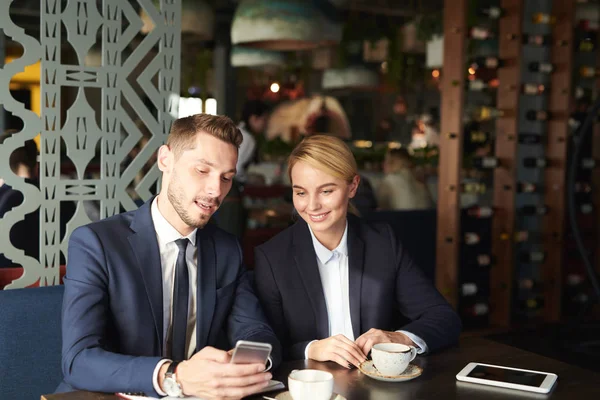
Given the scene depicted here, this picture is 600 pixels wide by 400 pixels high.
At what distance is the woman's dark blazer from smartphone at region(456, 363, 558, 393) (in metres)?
0.38

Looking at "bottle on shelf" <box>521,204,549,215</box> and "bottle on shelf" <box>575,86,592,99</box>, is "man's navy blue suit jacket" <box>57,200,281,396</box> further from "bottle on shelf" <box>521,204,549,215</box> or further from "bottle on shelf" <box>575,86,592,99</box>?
"bottle on shelf" <box>575,86,592,99</box>

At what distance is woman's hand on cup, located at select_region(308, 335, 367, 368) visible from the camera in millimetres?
2000

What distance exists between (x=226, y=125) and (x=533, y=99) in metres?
4.14

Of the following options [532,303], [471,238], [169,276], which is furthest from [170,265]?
[532,303]

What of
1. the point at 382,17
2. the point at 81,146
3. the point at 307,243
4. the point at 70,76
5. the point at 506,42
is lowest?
the point at 307,243

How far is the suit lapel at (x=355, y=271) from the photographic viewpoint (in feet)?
8.20

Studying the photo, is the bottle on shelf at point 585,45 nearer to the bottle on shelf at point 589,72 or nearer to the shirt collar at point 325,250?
the bottle on shelf at point 589,72

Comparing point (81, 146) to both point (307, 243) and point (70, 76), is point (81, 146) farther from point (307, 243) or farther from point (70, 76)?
point (307, 243)

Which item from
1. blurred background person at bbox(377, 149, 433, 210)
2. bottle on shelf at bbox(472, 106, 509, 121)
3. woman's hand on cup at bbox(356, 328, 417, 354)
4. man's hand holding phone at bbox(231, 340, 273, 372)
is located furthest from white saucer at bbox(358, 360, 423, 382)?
blurred background person at bbox(377, 149, 433, 210)

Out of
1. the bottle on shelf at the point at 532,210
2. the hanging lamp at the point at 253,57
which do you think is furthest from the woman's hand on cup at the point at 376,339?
the hanging lamp at the point at 253,57

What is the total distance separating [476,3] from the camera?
17.8ft

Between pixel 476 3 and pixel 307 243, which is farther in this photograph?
pixel 476 3

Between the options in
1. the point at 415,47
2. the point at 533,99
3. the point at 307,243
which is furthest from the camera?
the point at 415,47

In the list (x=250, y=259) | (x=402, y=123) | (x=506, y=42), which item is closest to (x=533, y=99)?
(x=506, y=42)
